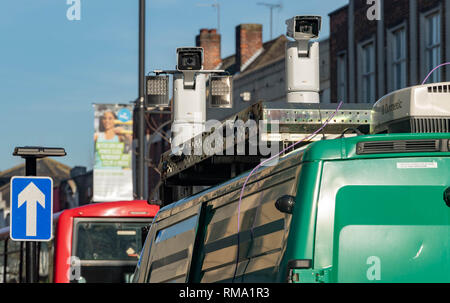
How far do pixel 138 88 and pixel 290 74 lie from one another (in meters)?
10.8

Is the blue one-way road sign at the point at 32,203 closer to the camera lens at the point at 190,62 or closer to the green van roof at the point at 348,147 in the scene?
the camera lens at the point at 190,62

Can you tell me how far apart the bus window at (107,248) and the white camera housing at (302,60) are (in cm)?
1003

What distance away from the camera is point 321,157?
632 centimetres

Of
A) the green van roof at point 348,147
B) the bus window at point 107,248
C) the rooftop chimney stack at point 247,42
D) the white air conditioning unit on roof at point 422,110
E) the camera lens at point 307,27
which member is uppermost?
the rooftop chimney stack at point 247,42

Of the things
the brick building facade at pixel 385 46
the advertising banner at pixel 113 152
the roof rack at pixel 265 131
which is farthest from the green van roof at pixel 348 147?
the advertising banner at pixel 113 152

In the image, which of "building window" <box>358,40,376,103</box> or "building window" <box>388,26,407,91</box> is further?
"building window" <box>358,40,376,103</box>

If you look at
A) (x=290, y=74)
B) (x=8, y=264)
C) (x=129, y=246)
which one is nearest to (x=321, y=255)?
(x=290, y=74)

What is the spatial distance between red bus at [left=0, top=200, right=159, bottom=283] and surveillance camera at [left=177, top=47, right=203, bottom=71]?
296 inches

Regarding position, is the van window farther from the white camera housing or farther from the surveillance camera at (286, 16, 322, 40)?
the surveillance camera at (286, 16, 322, 40)

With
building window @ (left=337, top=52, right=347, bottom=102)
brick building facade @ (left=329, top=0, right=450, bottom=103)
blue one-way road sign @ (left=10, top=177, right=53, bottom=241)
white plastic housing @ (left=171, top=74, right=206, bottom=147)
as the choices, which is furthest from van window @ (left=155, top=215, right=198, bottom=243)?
building window @ (left=337, top=52, right=347, bottom=102)

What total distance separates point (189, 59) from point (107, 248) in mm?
8363

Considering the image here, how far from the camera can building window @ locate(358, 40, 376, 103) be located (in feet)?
120

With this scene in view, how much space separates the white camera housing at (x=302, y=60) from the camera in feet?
45.7
